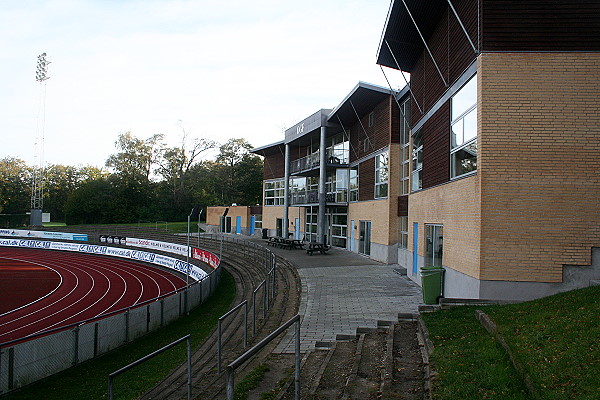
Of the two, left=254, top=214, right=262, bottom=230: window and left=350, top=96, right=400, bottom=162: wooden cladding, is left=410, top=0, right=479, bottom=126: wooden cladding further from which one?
left=254, top=214, right=262, bottom=230: window

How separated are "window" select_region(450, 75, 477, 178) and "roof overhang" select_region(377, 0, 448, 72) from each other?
288 cm

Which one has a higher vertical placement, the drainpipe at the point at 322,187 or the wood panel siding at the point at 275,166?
the wood panel siding at the point at 275,166

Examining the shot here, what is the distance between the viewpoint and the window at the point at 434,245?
14602 mm

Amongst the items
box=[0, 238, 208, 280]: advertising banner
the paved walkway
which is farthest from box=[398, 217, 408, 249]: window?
box=[0, 238, 208, 280]: advertising banner

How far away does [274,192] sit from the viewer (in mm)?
44906

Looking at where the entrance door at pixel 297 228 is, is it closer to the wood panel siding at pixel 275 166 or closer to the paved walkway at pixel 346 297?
the wood panel siding at pixel 275 166

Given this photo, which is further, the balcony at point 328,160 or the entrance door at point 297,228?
the entrance door at point 297,228

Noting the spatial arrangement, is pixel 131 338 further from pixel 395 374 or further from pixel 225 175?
pixel 225 175

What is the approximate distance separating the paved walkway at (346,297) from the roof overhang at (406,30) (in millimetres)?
8477

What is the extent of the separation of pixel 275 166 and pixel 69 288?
23816mm

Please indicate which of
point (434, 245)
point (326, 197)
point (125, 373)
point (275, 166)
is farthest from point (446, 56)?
point (275, 166)

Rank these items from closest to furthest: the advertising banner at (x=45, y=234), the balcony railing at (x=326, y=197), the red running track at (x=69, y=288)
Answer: the red running track at (x=69, y=288), the balcony railing at (x=326, y=197), the advertising banner at (x=45, y=234)

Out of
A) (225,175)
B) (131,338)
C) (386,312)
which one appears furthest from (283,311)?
(225,175)

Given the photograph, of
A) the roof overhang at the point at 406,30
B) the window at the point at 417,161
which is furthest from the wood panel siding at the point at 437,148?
the roof overhang at the point at 406,30
